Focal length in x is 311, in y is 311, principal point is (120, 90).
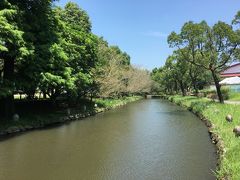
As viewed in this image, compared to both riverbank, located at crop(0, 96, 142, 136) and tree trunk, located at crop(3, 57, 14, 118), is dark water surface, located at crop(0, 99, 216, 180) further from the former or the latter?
tree trunk, located at crop(3, 57, 14, 118)

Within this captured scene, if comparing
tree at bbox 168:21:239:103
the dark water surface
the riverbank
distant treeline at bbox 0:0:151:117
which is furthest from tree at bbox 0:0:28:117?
tree at bbox 168:21:239:103

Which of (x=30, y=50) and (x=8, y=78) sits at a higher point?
(x=30, y=50)

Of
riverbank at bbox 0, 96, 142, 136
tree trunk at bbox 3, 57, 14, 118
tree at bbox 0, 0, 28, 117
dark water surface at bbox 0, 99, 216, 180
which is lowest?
dark water surface at bbox 0, 99, 216, 180

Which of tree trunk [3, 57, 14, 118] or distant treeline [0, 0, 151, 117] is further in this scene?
tree trunk [3, 57, 14, 118]

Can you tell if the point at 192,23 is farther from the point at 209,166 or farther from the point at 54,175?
the point at 54,175

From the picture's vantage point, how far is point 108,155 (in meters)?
13.0

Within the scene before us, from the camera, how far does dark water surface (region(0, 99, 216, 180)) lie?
10.3m

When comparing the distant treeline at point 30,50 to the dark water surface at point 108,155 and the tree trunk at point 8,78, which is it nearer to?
the tree trunk at point 8,78

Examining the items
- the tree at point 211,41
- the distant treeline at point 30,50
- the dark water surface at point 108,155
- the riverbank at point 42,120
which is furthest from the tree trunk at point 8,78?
the tree at point 211,41

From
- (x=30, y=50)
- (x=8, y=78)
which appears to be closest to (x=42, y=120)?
(x=8, y=78)

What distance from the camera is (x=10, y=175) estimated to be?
1009 cm

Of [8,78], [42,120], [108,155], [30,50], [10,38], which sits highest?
[10,38]

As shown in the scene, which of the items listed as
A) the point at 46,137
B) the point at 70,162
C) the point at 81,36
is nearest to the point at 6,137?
the point at 46,137

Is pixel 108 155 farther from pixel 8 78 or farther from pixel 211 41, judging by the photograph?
pixel 211 41
